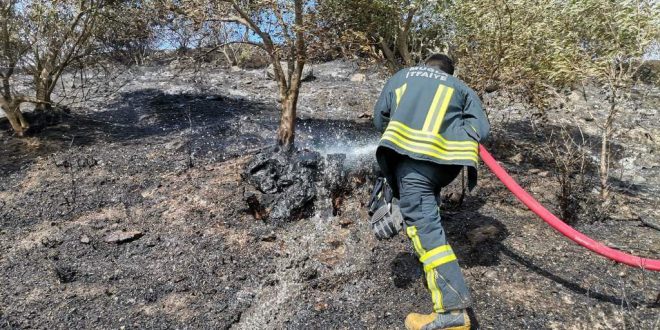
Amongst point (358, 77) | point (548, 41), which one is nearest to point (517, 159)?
point (548, 41)

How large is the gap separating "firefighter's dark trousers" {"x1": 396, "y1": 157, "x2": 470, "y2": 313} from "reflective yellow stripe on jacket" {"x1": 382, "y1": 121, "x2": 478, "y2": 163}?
11cm

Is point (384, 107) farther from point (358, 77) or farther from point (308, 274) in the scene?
point (358, 77)

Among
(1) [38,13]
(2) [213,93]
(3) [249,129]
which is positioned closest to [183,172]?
(3) [249,129]

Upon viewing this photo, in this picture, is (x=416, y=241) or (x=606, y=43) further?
(x=606, y=43)

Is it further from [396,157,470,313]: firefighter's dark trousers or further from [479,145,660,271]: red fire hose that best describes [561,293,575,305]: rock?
[396,157,470,313]: firefighter's dark trousers

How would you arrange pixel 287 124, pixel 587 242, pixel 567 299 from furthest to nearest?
pixel 287 124 < pixel 567 299 < pixel 587 242

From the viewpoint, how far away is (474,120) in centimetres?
319

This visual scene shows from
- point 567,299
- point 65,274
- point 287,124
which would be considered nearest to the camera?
point 567,299

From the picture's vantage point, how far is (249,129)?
7500 mm

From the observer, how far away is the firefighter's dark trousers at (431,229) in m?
2.87

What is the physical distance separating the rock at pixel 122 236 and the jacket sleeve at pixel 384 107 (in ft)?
8.71

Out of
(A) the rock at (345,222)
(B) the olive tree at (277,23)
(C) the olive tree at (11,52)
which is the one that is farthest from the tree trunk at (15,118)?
(A) the rock at (345,222)

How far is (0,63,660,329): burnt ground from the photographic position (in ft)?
11.1

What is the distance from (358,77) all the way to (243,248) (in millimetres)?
8299
